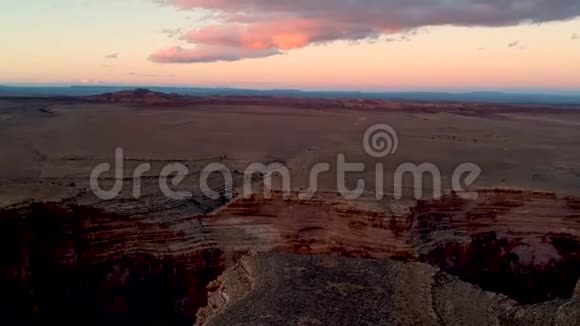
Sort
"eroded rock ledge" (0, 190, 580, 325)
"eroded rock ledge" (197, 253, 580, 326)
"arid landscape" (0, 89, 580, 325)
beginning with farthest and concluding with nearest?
"eroded rock ledge" (0, 190, 580, 325), "arid landscape" (0, 89, 580, 325), "eroded rock ledge" (197, 253, 580, 326)

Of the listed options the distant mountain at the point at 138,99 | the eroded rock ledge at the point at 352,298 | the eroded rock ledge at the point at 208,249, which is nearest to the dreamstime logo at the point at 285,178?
the eroded rock ledge at the point at 208,249

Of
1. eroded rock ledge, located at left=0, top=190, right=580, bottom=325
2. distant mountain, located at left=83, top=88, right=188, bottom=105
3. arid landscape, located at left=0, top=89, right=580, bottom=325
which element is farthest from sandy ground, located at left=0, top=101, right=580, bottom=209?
distant mountain, located at left=83, top=88, right=188, bottom=105

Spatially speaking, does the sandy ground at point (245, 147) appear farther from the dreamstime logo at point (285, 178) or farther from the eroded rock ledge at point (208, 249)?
the eroded rock ledge at point (208, 249)

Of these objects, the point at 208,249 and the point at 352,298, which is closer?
the point at 352,298

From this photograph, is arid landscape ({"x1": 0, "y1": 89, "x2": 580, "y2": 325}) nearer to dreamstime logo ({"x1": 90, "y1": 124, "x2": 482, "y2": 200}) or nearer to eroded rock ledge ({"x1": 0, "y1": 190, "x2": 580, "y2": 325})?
eroded rock ledge ({"x1": 0, "y1": 190, "x2": 580, "y2": 325})
